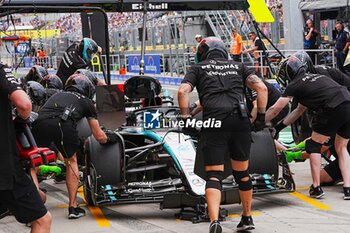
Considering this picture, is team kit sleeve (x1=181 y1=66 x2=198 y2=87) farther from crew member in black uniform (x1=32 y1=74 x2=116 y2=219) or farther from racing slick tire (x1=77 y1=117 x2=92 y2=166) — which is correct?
racing slick tire (x1=77 y1=117 x2=92 y2=166)

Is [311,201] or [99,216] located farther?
[311,201]

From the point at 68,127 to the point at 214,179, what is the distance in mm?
1985

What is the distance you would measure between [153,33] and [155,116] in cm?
2226

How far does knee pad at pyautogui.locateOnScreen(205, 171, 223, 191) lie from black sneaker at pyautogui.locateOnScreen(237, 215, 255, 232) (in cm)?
52

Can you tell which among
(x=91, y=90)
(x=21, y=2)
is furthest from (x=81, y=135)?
(x=21, y=2)

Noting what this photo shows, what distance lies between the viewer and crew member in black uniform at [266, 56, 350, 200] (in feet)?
25.8

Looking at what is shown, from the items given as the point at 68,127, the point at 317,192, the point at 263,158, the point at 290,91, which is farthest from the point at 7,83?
the point at 317,192

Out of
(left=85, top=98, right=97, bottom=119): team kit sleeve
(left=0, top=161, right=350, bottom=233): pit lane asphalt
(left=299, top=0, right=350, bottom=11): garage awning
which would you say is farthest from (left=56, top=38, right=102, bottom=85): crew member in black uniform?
(left=299, top=0, right=350, bottom=11): garage awning

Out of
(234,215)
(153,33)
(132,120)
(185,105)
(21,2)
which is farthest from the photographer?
(153,33)

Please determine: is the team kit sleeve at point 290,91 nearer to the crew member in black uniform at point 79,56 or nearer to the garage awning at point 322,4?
the crew member in black uniform at point 79,56

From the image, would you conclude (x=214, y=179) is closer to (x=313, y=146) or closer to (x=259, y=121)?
(x=259, y=121)

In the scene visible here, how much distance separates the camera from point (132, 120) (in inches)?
361

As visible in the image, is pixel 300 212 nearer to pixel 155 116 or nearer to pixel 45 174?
pixel 155 116

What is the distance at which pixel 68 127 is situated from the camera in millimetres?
7551
